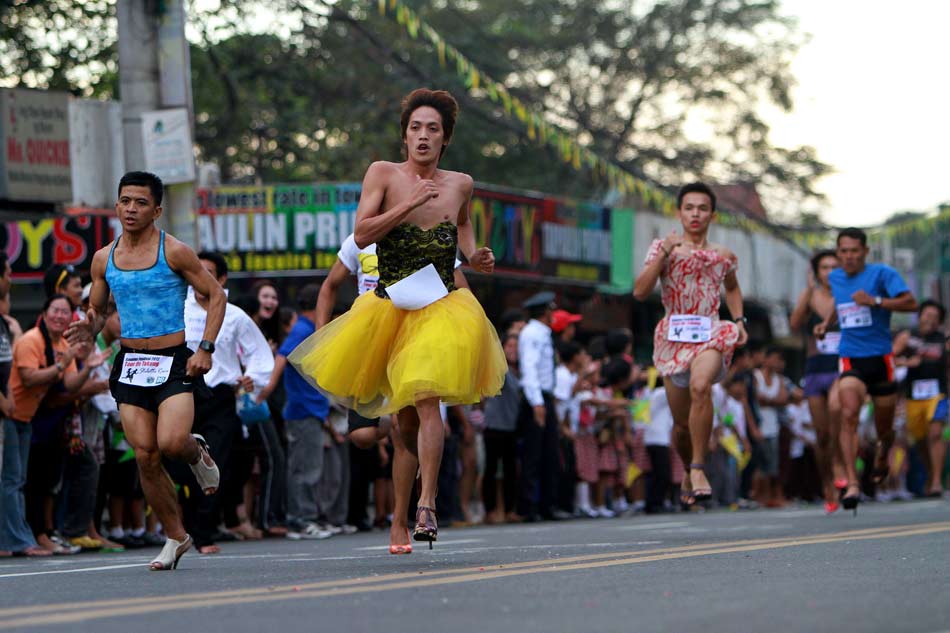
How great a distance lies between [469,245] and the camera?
9609mm

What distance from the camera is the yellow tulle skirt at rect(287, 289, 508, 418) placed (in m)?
8.94

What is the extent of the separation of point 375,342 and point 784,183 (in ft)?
136

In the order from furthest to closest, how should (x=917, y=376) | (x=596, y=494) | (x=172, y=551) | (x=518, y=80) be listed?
(x=518, y=80), (x=917, y=376), (x=596, y=494), (x=172, y=551)

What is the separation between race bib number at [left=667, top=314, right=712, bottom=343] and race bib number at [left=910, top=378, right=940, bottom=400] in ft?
35.9

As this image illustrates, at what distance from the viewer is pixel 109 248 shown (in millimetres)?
9414

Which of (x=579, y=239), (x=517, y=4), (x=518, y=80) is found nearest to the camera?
(x=579, y=239)

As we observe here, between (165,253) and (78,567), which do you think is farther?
(78,567)

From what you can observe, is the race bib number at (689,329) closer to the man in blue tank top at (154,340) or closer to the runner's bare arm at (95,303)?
the man in blue tank top at (154,340)

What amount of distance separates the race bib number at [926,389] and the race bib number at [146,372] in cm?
1553

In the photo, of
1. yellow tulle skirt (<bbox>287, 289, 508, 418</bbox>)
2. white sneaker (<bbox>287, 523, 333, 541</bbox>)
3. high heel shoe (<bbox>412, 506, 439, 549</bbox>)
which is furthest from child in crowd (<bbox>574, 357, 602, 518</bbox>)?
high heel shoe (<bbox>412, 506, 439, 549</bbox>)

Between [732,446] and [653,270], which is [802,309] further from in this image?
[732,446]

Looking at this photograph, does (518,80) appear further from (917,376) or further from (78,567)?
(78,567)

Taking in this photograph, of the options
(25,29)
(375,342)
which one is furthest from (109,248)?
(25,29)

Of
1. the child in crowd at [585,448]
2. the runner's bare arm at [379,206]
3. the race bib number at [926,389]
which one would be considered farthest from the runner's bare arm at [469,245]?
the race bib number at [926,389]
